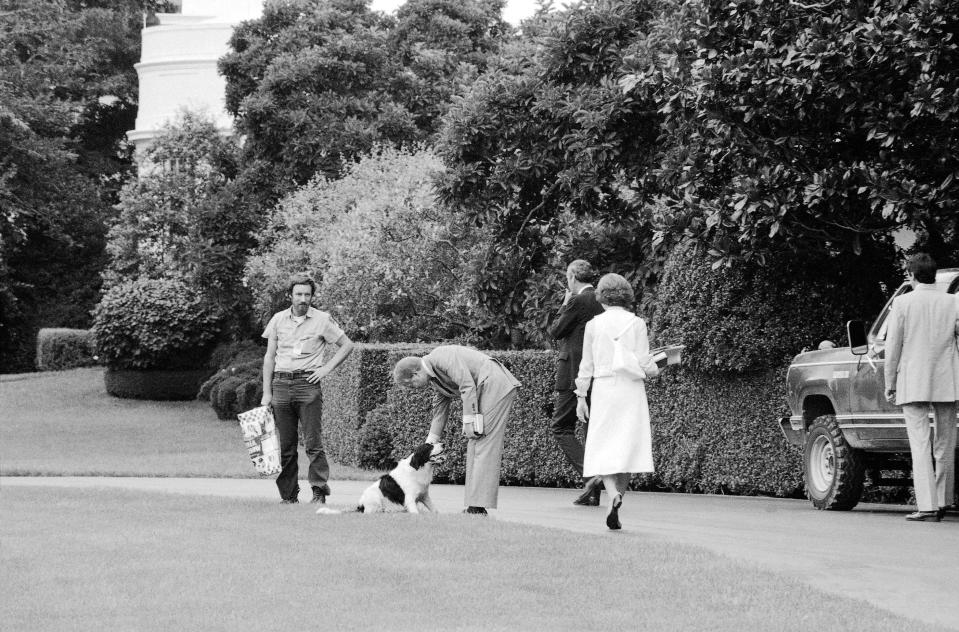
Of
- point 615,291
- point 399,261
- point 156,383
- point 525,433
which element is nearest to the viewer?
point 615,291

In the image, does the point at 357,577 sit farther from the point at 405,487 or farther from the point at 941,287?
the point at 941,287

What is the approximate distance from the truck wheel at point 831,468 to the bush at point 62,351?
34202 millimetres

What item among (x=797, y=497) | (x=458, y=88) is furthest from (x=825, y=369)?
(x=458, y=88)

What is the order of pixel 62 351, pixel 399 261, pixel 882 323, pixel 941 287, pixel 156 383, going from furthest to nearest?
1. pixel 62 351
2. pixel 156 383
3. pixel 399 261
4. pixel 882 323
5. pixel 941 287

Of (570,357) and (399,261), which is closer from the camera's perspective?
(570,357)

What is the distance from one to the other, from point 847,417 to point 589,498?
2.38 m

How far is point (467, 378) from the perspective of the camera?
36.5ft

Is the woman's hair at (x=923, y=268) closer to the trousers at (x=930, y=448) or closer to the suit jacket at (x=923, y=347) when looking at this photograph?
the suit jacket at (x=923, y=347)

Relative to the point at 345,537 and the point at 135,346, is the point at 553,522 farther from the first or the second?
the point at 135,346

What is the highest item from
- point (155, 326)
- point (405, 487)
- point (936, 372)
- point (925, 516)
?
point (155, 326)

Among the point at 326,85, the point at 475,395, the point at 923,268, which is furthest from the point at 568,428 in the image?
the point at 326,85

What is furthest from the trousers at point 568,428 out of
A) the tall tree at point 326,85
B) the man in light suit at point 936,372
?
the tall tree at point 326,85

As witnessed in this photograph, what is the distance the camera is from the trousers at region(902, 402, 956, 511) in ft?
36.8

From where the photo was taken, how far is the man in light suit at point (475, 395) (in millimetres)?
11062
